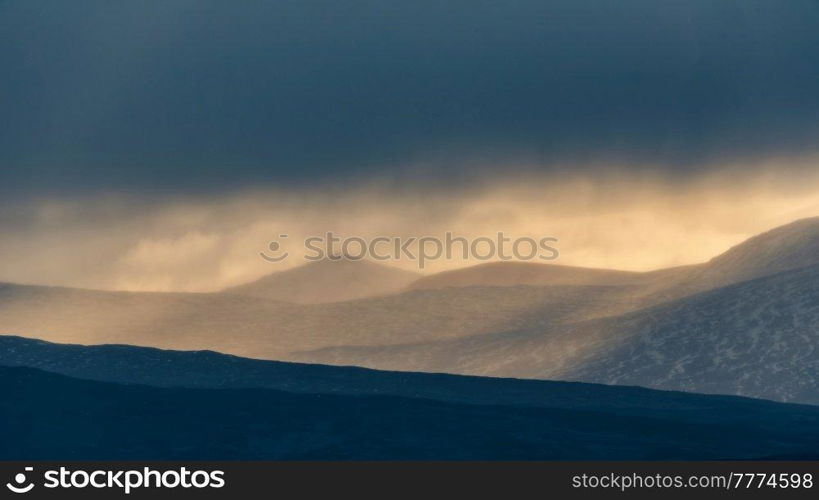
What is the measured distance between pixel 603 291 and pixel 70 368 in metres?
34.7

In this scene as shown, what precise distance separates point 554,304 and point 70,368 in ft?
107

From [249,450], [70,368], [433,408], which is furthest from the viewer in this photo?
[70,368]

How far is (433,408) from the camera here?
6312cm

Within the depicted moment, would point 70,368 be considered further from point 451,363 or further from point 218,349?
point 451,363

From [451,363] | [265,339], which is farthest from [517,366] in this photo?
[265,339]

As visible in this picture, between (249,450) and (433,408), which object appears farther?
(433,408)

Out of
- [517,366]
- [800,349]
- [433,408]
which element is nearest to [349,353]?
[517,366]

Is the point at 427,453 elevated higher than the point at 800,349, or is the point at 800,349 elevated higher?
the point at 800,349

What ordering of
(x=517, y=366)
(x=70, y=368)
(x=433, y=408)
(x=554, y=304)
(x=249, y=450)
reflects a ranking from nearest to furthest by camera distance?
(x=249, y=450) → (x=433, y=408) → (x=70, y=368) → (x=517, y=366) → (x=554, y=304)

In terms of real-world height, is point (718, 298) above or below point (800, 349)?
above

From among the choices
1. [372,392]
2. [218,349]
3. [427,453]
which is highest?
[218,349]

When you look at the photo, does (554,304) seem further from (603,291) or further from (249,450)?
(249,450)

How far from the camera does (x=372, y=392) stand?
66500mm

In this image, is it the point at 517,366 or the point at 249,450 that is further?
the point at 517,366
